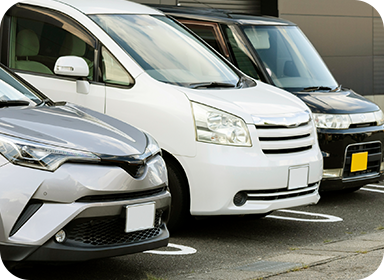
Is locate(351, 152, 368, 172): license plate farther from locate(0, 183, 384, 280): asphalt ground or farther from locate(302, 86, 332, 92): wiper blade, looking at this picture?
locate(302, 86, 332, 92): wiper blade

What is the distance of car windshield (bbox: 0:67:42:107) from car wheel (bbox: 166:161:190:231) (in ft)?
4.19

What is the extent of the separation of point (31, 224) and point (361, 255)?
2324 mm

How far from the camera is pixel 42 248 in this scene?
3.24 meters

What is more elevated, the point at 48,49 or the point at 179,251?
the point at 48,49

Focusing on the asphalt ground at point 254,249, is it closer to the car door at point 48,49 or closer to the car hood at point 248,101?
the car hood at point 248,101

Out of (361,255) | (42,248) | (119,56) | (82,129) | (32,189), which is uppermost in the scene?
(119,56)

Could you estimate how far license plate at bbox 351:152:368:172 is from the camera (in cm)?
665

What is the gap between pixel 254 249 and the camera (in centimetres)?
494

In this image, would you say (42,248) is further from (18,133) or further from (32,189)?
(18,133)

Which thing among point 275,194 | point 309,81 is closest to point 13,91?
point 275,194

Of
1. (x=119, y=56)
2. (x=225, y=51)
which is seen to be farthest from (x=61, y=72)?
(x=225, y=51)

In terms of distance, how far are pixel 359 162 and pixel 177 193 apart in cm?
260

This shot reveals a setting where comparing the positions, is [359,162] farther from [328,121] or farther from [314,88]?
[314,88]

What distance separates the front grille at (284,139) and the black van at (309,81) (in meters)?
1.28
